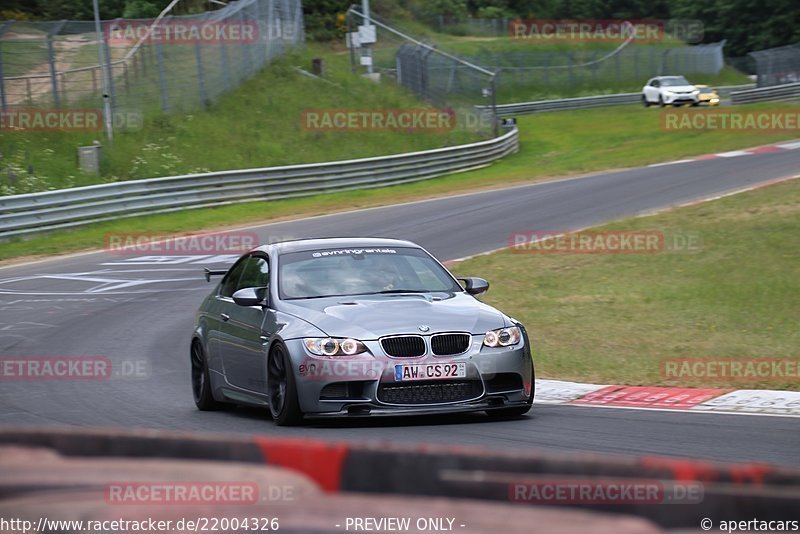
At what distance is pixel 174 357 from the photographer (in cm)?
1372

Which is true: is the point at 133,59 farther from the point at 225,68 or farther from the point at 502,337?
the point at 502,337

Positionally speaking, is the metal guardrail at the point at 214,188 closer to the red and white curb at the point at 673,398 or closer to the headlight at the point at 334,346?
the red and white curb at the point at 673,398

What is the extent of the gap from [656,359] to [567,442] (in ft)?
15.6

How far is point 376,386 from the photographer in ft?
28.1

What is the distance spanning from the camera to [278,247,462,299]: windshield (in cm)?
971

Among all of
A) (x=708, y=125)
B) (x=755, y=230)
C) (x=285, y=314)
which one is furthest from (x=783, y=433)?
(x=708, y=125)

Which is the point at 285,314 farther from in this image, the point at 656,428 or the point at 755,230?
the point at 755,230

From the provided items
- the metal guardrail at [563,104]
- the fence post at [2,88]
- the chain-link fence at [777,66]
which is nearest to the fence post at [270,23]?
the fence post at [2,88]

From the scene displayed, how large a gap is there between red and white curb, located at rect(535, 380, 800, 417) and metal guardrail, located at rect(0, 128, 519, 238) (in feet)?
55.3

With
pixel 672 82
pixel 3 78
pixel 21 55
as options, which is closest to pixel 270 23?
A: pixel 21 55

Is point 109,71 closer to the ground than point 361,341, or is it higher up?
closer to the ground

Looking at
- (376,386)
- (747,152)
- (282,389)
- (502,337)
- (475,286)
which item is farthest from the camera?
(747,152)

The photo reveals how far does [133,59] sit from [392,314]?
2578 centimetres

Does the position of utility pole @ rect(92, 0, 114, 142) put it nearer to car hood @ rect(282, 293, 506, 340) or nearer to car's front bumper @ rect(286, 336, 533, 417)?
car hood @ rect(282, 293, 506, 340)
